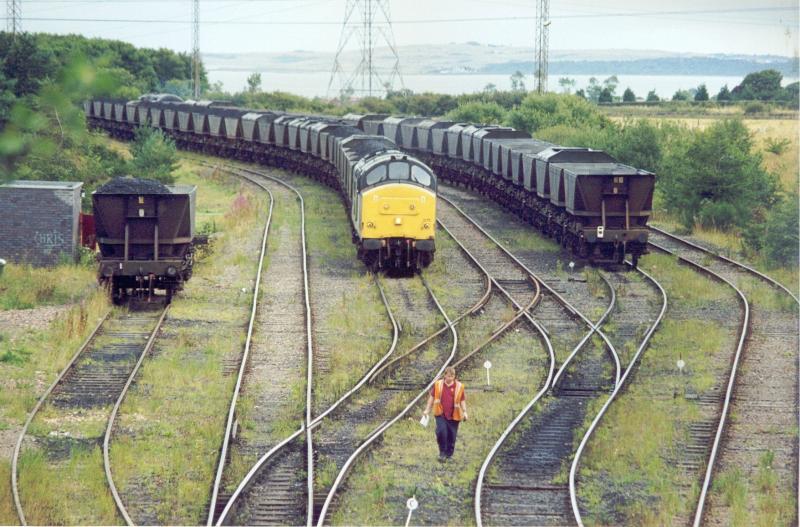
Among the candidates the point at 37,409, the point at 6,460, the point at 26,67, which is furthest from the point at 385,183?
the point at 6,460

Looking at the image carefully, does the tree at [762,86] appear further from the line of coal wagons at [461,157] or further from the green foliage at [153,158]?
the green foliage at [153,158]

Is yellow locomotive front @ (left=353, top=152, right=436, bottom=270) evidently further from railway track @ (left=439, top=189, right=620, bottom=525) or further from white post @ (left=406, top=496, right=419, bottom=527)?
white post @ (left=406, top=496, right=419, bottom=527)

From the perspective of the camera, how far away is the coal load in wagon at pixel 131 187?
22281 mm

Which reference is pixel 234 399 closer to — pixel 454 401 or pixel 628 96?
pixel 454 401

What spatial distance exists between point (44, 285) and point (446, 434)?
44.9ft

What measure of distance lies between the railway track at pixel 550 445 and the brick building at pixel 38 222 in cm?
1197

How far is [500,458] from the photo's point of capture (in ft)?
45.9

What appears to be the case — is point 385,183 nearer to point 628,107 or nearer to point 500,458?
point 500,458

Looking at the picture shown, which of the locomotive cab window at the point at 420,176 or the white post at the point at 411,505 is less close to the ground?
the locomotive cab window at the point at 420,176

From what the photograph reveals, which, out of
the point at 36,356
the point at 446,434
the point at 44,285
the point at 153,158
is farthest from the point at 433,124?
the point at 446,434

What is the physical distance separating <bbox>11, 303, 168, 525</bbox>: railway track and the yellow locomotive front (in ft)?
18.9

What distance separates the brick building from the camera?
25.8 metres

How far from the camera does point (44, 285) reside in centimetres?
2428

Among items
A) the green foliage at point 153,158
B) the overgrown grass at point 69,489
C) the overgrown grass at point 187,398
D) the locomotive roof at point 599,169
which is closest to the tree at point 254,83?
the green foliage at point 153,158
